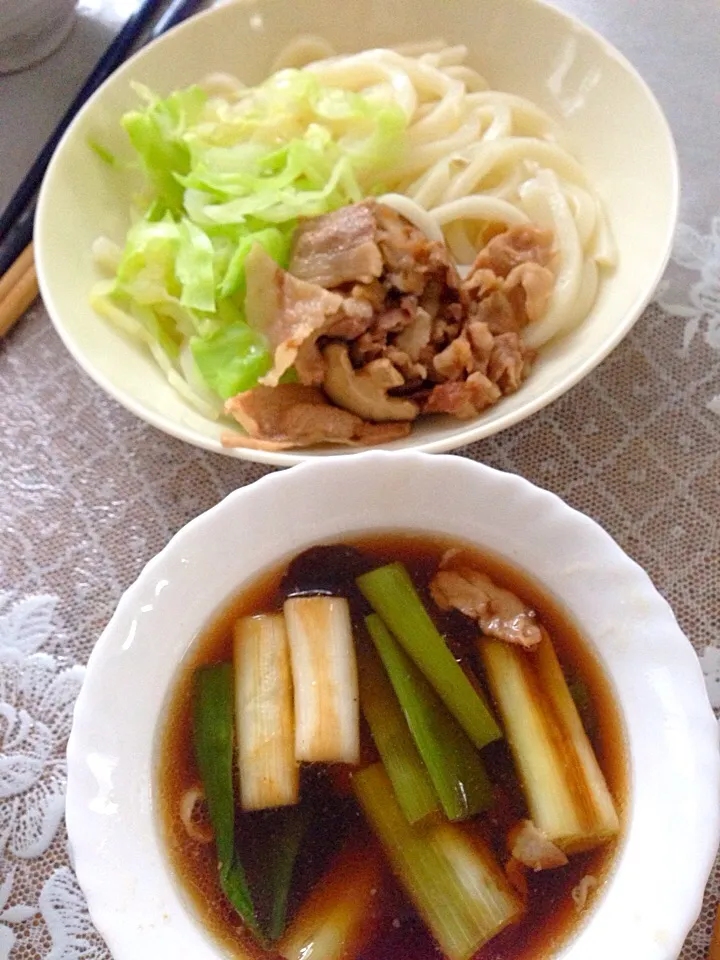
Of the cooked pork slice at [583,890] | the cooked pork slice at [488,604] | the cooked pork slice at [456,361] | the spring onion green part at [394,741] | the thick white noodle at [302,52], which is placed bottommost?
the spring onion green part at [394,741]

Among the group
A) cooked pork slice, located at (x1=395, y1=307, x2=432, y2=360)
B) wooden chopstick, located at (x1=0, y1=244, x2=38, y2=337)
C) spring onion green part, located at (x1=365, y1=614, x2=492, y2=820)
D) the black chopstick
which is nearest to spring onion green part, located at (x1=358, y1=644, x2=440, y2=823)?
spring onion green part, located at (x1=365, y1=614, x2=492, y2=820)

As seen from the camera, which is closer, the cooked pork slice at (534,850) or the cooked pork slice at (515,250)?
the cooked pork slice at (534,850)

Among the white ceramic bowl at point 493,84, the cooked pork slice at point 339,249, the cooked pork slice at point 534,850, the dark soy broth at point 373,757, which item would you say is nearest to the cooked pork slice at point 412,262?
the cooked pork slice at point 339,249

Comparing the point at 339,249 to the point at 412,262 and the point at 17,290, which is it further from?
the point at 17,290

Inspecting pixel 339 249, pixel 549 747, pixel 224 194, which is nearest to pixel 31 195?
pixel 224 194

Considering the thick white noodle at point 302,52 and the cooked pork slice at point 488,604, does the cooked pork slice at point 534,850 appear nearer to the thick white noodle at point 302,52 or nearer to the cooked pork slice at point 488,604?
the cooked pork slice at point 488,604

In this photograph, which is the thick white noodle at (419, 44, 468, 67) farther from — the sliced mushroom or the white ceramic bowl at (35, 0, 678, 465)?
the sliced mushroom
